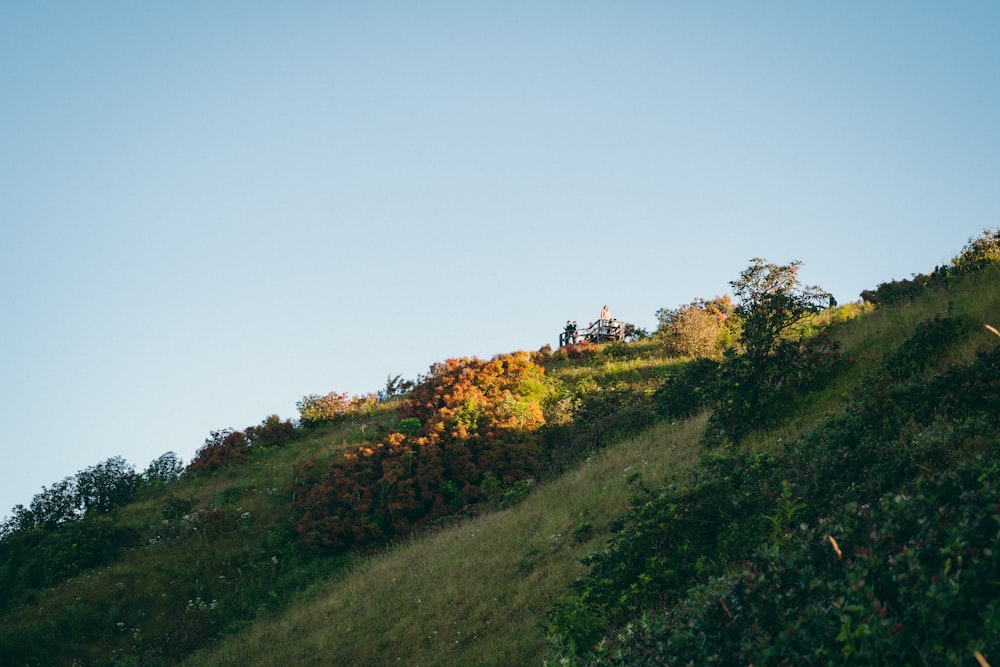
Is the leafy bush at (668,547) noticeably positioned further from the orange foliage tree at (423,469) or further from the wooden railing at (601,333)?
the wooden railing at (601,333)

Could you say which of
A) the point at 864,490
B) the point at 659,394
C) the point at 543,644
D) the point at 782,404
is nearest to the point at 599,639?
the point at 543,644

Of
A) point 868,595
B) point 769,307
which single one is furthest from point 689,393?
point 868,595

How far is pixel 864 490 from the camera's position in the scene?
7.80m

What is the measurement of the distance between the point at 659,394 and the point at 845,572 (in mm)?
14859

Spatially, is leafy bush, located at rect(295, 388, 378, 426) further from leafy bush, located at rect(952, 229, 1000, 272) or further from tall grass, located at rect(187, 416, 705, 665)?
leafy bush, located at rect(952, 229, 1000, 272)

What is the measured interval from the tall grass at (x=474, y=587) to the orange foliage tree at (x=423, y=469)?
2131mm

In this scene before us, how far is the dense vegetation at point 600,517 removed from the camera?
598cm

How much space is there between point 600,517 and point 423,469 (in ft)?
29.4

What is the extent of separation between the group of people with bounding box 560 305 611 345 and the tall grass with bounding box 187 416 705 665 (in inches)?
692

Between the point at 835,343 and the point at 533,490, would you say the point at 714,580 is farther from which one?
the point at 533,490

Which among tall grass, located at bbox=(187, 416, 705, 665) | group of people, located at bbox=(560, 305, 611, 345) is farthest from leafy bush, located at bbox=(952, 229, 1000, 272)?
group of people, located at bbox=(560, 305, 611, 345)

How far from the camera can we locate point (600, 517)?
13.4 meters

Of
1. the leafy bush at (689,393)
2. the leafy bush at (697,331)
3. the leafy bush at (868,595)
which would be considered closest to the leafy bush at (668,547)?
the leafy bush at (868,595)

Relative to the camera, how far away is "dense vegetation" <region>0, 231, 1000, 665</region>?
5977 millimetres
